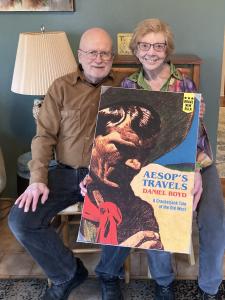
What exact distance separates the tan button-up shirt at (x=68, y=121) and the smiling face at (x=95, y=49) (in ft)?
0.25

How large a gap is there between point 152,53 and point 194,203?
63 centimetres

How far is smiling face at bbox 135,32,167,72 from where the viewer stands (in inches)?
61.4

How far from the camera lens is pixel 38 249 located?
153 centimetres

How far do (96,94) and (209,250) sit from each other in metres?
0.82

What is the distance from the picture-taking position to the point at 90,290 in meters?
1.77

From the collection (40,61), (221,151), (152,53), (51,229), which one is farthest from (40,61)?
(221,151)

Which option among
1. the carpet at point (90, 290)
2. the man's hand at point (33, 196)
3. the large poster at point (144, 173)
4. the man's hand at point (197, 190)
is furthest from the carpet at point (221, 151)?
the man's hand at point (33, 196)

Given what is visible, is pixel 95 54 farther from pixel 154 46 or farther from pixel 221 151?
pixel 221 151

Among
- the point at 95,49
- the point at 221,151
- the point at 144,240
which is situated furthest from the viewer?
the point at 221,151

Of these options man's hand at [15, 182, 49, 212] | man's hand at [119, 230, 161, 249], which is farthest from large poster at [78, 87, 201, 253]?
man's hand at [15, 182, 49, 212]

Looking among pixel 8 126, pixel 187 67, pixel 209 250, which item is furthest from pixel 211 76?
pixel 8 126

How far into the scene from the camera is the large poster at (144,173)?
1373mm

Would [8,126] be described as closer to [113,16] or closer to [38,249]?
[113,16]

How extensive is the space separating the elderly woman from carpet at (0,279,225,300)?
0.25 ft
